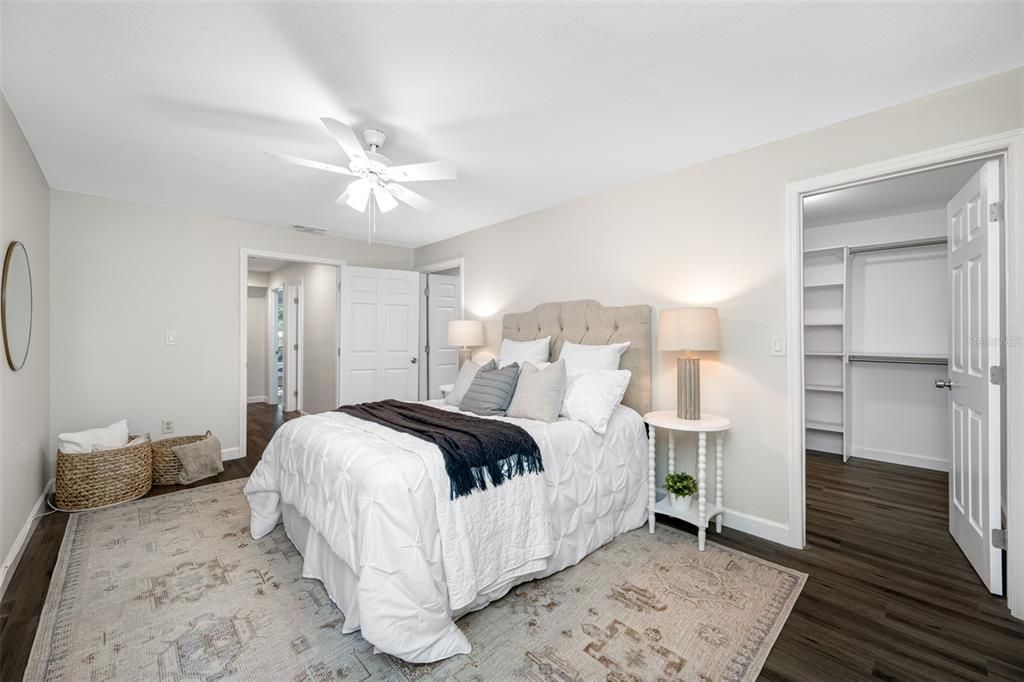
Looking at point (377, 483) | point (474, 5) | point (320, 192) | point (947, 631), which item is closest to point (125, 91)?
point (320, 192)

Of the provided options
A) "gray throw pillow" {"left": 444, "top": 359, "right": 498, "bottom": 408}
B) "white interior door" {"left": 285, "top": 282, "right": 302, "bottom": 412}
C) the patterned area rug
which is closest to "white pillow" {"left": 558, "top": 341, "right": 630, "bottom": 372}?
"gray throw pillow" {"left": 444, "top": 359, "right": 498, "bottom": 408}

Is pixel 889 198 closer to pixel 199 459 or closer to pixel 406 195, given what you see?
pixel 406 195

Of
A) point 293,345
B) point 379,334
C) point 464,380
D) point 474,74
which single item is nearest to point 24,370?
point 464,380

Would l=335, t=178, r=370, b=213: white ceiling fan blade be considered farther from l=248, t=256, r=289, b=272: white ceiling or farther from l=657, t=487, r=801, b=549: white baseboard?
l=248, t=256, r=289, b=272: white ceiling

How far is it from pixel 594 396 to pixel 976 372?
1931 mm

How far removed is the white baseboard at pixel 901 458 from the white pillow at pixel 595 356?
10.5ft

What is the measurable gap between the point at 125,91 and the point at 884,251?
6.00 metres

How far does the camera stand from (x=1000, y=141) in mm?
1991

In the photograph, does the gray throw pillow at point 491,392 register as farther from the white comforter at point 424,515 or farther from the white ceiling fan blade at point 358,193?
the white ceiling fan blade at point 358,193

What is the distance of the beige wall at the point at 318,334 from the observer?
5766mm

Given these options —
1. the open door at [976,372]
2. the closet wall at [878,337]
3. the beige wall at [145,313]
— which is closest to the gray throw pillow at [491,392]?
the open door at [976,372]

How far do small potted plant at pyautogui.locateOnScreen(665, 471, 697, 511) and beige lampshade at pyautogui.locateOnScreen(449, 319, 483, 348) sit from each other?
2.42m

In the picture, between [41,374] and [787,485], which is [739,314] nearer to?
[787,485]

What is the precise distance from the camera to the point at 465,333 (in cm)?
450
